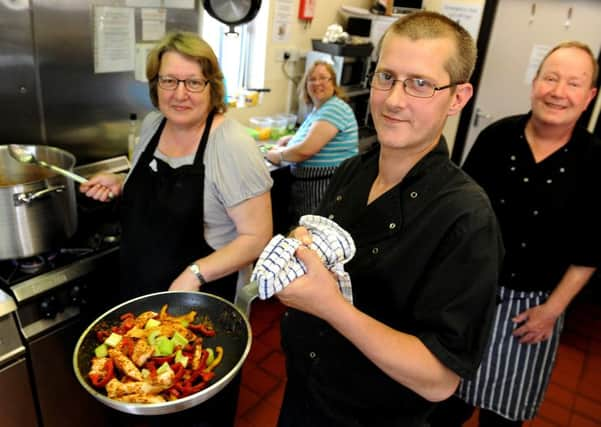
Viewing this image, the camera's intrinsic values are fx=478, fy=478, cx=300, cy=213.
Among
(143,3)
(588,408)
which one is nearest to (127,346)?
(143,3)

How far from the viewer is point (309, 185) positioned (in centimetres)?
255

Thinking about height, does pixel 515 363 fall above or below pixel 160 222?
below

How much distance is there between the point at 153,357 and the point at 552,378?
7.22 ft

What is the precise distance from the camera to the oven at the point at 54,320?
1382 mm

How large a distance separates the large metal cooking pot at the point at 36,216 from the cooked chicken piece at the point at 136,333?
1.55 ft

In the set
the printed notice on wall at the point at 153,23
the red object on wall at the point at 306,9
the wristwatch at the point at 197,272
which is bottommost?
the wristwatch at the point at 197,272

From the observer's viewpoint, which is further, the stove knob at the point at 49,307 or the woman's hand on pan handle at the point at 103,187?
the woman's hand on pan handle at the point at 103,187

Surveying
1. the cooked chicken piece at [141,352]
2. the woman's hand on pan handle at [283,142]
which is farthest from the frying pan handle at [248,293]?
the woman's hand on pan handle at [283,142]

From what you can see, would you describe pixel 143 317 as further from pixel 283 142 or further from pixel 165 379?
pixel 283 142

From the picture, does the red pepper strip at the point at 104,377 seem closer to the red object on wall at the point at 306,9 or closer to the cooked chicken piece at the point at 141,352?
the cooked chicken piece at the point at 141,352

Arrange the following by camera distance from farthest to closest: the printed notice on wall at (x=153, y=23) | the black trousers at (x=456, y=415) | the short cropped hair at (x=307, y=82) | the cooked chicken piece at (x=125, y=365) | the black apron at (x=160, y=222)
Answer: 1. the short cropped hair at (x=307, y=82)
2. the printed notice on wall at (x=153, y=23)
3. the black trousers at (x=456, y=415)
4. the black apron at (x=160, y=222)
5. the cooked chicken piece at (x=125, y=365)

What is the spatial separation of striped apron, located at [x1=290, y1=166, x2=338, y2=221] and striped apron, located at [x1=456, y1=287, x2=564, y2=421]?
1.16m

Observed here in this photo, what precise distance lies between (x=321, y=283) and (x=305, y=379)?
0.42m

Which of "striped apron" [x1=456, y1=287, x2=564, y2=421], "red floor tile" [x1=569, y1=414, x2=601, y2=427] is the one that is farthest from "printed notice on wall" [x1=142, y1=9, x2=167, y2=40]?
"red floor tile" [x1=569, y1=414, x2=601, y2=427]
